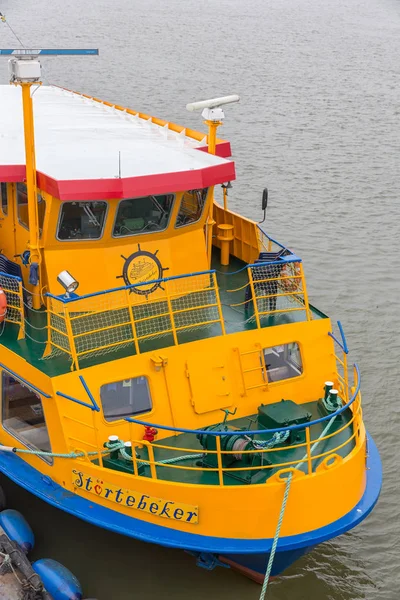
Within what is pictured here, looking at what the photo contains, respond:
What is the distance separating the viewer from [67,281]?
10727mm

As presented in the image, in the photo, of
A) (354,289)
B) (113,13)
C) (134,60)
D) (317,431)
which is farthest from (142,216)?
(113,13)

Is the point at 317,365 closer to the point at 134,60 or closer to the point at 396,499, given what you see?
the point at 396,499

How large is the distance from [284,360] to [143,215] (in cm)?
317

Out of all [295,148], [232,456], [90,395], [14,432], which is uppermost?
[90,395]

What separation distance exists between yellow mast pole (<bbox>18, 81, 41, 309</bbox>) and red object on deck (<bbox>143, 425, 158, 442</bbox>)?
2.99 m

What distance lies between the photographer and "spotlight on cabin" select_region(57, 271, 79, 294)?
35.2ft

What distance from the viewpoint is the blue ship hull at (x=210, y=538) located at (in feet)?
30.6

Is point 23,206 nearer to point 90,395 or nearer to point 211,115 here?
point 211,115

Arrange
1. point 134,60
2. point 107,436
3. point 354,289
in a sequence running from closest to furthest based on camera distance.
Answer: point 107,436 → point 354,289 → point 134,60

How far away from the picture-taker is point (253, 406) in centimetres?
1105

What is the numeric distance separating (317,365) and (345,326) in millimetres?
7172

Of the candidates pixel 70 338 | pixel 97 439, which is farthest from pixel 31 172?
pixel 97 439

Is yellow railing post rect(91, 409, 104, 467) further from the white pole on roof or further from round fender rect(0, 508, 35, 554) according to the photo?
the white pole on roof

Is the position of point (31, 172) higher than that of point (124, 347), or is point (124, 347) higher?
point (31, 172)
